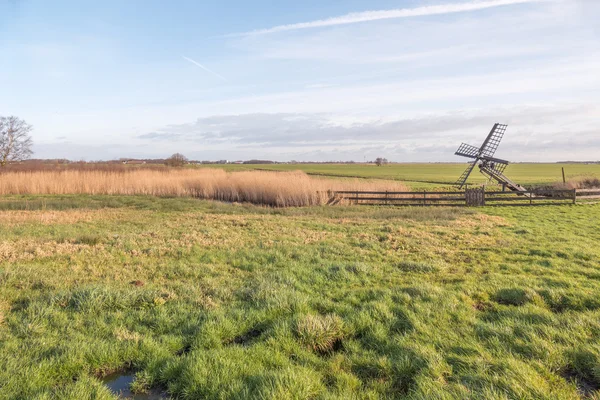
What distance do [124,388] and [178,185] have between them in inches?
1045

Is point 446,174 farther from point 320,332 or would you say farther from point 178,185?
point 320,332

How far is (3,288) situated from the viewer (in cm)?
580

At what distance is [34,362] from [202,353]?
5.64 feet

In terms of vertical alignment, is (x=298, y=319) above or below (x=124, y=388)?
above

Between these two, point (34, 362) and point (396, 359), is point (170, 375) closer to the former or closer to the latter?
point (34, 362)

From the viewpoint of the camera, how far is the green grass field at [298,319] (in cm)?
339

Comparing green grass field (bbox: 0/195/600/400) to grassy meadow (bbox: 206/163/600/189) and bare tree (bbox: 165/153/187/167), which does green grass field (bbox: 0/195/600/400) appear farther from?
bare tree (bbox: 165/153/187/167)

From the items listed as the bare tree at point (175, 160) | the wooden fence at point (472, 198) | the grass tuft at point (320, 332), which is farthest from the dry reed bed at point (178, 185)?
the bare tree at point (175, 160)

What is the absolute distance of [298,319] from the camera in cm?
461

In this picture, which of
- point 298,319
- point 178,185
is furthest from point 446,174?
point 298,319

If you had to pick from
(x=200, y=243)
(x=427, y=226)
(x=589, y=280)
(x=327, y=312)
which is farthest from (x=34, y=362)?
(x=427, y=226)

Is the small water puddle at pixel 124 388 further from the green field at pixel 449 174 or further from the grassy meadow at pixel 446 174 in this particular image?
the green field at pixel 449 174

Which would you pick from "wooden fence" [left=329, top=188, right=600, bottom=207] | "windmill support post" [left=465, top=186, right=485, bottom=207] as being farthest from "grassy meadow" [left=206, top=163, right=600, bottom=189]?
"windmill support post" [left=465, top=186, right=485, bottom=207]

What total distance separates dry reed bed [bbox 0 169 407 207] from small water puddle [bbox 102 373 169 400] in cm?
2031
